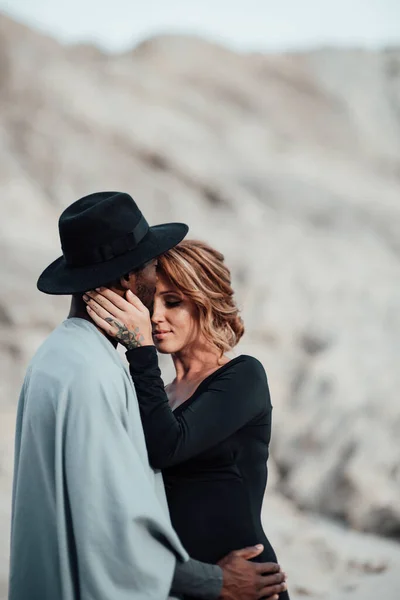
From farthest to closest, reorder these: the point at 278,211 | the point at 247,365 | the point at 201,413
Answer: the point at 278,211 < the point at 247,365 < the point at 201,413

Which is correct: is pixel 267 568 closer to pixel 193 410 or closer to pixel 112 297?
pixel 193 410

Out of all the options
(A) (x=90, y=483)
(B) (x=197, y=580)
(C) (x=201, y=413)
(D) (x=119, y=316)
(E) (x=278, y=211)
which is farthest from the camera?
(E) (x=278, y=211)

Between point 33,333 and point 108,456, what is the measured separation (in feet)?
21.2

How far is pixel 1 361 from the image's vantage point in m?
8.34

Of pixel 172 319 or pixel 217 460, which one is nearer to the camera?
pixel 217 460

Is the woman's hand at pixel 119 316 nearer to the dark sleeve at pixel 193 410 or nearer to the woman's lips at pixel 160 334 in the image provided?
the dark sleeve at pixel 193 410

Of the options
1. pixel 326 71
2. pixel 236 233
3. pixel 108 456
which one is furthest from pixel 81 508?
pixel 326 71

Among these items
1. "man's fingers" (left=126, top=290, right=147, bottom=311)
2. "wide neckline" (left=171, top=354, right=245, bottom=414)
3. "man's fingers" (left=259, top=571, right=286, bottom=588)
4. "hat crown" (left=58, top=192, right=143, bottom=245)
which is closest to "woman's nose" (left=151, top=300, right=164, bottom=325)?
"wide neckline" (left=171, top=354, right=245, bottom=414)

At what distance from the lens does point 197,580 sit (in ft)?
8.32

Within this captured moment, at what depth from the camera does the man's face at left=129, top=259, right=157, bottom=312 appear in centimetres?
270

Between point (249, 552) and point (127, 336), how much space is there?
2.56ft

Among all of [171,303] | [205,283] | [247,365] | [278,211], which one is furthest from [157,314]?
[278,211]

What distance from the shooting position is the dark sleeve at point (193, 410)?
264 centimetres

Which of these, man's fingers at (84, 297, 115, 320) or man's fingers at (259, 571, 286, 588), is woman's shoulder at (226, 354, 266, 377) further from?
man's fingers at (259, 571, 286, 588)
